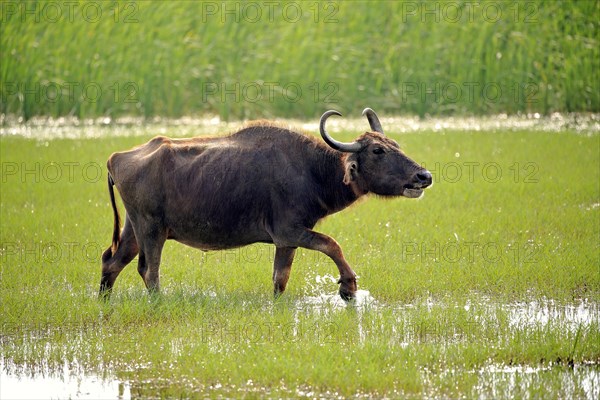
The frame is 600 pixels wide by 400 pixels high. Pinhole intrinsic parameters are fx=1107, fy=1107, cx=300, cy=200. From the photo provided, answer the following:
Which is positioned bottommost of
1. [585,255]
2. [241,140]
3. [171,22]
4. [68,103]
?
[585,255]

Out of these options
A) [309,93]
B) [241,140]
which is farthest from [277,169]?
[309,93]

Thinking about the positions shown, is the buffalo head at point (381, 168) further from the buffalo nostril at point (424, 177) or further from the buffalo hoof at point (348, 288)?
the buffalo hoof at point (348, 288)

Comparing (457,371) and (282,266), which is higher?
(282,266)

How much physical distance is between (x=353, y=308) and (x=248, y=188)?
Result: 127cm

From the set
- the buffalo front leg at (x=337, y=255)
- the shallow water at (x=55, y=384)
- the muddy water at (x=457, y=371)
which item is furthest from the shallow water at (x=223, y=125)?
the shallow water at (x=55, y=384)

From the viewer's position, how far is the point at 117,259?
892 centimetres

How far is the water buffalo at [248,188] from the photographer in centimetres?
868

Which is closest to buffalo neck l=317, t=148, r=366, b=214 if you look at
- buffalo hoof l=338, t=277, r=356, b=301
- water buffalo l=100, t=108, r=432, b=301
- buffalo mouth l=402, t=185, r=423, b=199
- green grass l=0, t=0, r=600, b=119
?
water buffalo l=100, t=108, r=432, b=301

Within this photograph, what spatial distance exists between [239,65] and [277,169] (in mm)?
9668

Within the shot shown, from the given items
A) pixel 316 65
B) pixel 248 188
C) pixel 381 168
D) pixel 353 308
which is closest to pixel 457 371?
pixel 353 308

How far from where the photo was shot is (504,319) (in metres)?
8.04

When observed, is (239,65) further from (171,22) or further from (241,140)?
(241,140)

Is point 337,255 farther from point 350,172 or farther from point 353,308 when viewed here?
point 350,172

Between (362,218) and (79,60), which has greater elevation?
(79,60)
